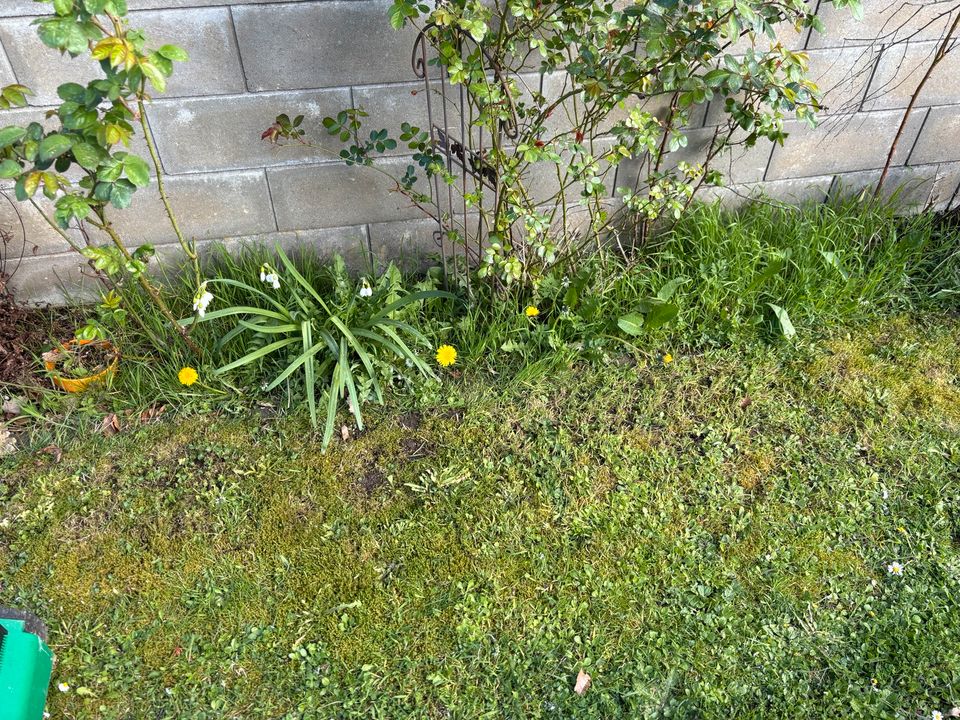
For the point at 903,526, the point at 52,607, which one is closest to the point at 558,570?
the point at 903,526

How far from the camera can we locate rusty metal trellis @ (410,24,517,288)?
2152 mm

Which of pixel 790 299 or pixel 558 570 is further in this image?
pixel 790 299

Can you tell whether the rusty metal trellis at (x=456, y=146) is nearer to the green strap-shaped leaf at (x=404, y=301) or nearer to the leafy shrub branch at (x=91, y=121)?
the green strap-shaped leaf at (x=404, y=301)

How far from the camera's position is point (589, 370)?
2459mm

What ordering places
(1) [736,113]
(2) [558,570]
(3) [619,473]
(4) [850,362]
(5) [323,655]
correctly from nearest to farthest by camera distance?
(5) [323,655] → (2) [558,570] → (3) [619,473] → (1) [736,113] → (4) [850,362]

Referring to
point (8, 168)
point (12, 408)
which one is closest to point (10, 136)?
point (8, 168)

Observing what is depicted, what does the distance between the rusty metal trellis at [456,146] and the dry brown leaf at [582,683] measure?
1.37m

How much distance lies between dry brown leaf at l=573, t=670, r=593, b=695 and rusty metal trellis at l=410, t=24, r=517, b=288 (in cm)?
137

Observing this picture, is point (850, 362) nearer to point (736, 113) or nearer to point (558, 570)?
point (736, 113)

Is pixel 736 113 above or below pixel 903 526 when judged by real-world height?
above

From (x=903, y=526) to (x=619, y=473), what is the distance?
2.72 ft

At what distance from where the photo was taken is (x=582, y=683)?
1.68 metres

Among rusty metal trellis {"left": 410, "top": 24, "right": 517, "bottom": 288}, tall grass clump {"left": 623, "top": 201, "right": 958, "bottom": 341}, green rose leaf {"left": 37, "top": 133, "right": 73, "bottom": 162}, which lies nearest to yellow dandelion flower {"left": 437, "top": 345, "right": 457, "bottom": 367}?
rusty metal trellis {"left": 410, "top": 24, "right": 517, "bottom": 288}

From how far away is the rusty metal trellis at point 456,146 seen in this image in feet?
7.06
